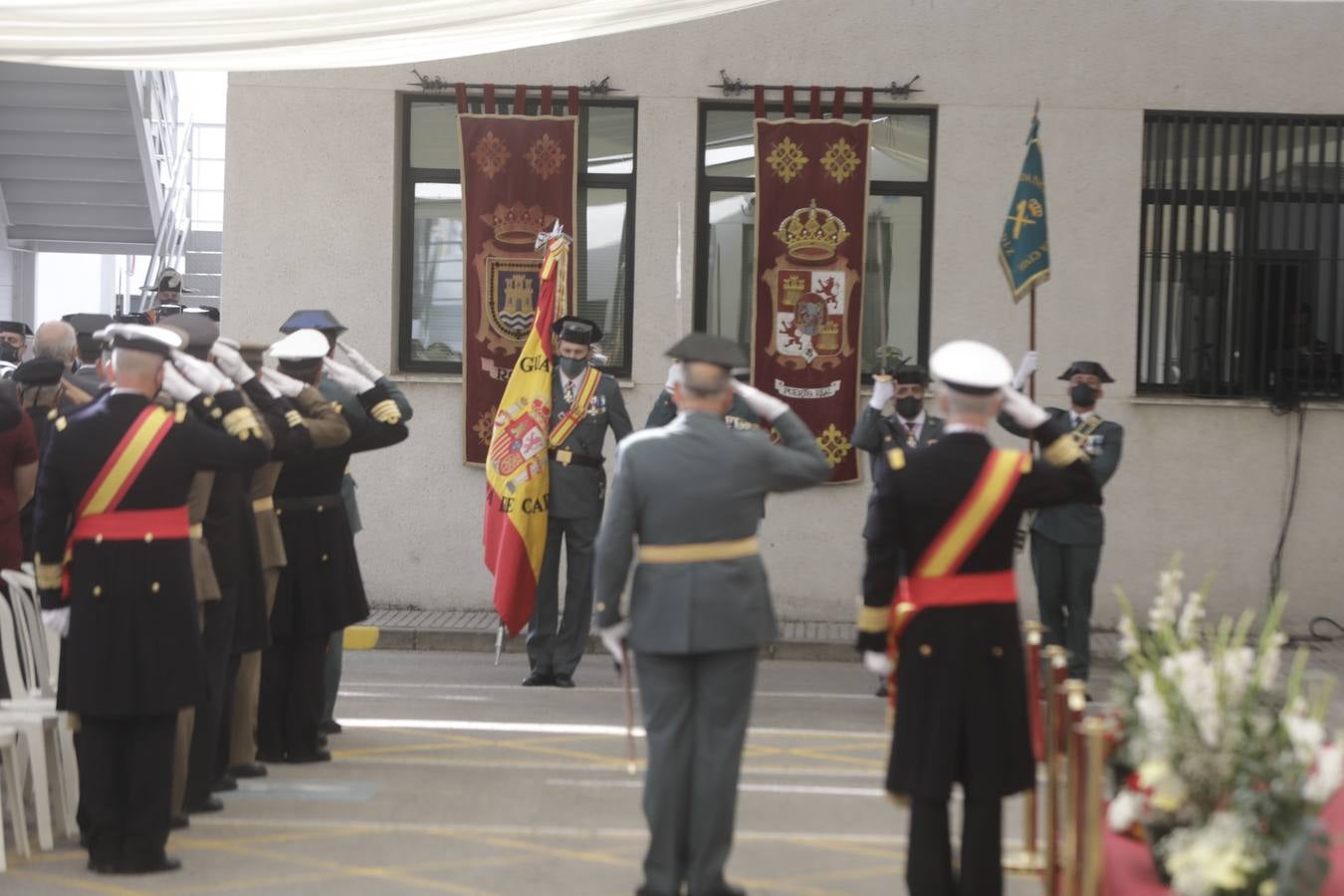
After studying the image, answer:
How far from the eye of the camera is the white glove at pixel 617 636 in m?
6.69

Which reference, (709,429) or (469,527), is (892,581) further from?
(469,527)

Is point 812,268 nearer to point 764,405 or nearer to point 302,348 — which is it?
point 302,348

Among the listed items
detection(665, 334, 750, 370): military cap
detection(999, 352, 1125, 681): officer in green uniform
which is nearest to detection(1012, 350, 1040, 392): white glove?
detection(999, 352, 1125, 681): officer in green uniform

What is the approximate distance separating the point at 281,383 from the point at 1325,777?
5236 millimetres

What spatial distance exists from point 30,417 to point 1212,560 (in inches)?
328

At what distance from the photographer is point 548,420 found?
11.8m

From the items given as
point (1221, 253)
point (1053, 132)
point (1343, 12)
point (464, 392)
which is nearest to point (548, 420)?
point (464, 392)

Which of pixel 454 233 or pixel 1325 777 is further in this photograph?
pixel 454 233

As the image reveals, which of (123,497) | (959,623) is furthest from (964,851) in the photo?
(123,497)

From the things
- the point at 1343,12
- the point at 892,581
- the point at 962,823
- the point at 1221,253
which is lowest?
the point at 962,823

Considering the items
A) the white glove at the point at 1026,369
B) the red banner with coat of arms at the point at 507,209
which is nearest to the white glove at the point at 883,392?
the white glove at the point at 1026,369

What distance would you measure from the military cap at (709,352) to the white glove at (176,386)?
1978 mm

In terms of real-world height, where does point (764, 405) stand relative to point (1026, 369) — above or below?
below

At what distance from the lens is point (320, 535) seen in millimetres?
9195
